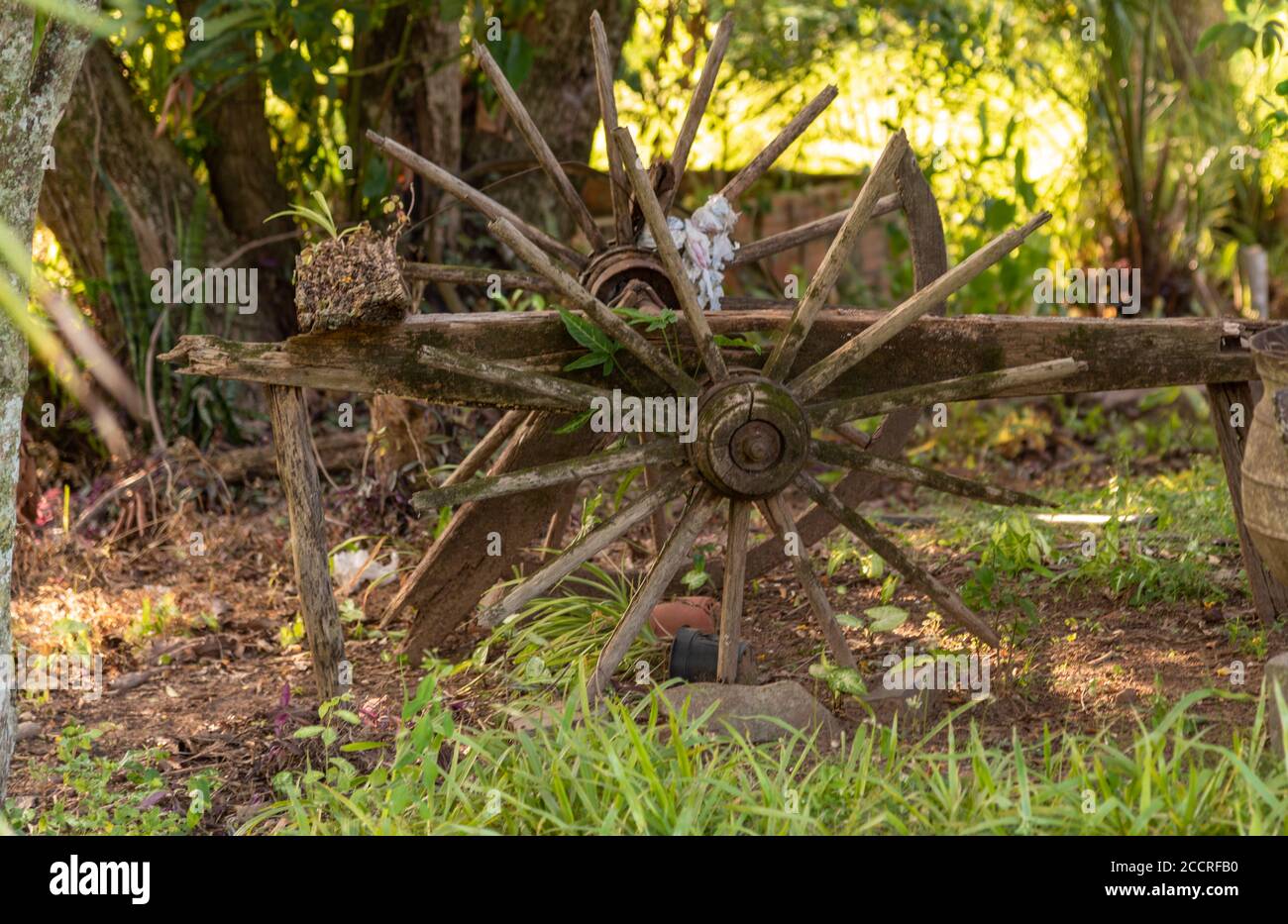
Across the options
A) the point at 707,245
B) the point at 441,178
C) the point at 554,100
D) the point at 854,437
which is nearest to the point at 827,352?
the point at 707,245

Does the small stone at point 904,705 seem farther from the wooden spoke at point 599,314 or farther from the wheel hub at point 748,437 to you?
the wooden spoke at point 599,314

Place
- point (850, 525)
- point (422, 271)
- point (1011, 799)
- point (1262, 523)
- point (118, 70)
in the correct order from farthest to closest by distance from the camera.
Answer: point (118, 70) → point (422, 271) → point (850, 525) → point (1262, 523) → point (1011, 799)

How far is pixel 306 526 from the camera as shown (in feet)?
12.0

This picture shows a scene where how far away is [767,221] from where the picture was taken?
28.3 ft

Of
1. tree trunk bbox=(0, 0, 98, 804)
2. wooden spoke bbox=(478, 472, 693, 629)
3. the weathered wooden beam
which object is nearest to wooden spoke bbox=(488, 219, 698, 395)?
the weathered wooden beam

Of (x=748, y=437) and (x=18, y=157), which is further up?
(x=18, y=157)

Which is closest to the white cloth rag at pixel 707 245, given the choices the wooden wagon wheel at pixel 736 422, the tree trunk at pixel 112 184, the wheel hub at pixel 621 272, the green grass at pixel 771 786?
the wheel hub at pixel 621 272

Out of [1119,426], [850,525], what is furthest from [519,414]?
[1119,426]

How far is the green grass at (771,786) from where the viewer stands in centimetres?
274

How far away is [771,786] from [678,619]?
4.69 ft

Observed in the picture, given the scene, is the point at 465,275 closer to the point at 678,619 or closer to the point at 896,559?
the point at 678,619

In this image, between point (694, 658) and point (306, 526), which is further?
point (694, 658)
